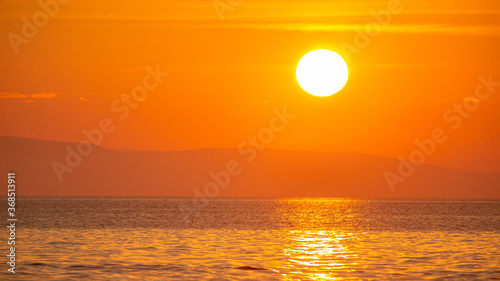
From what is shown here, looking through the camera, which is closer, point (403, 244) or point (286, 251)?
point (286, 251)

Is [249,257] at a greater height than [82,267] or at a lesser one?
greater

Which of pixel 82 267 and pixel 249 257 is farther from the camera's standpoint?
pixel 249 257

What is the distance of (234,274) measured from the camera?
35.1 metres

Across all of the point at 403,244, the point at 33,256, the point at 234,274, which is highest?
the point at 403,244

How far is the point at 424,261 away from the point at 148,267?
51.2 ft

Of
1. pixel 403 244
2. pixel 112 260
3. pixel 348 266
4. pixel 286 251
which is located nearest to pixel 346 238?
pixel 403 244

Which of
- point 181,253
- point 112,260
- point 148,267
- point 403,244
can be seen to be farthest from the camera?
point 403,244

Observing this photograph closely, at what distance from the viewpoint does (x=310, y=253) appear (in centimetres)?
4491

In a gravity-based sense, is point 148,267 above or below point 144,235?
below

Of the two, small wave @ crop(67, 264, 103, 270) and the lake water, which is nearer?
the lake water

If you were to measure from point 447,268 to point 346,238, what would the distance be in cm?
2122

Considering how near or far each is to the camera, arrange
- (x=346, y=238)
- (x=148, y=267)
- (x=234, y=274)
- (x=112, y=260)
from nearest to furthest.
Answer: (x=234, y=274) → (x=148, y=267) → (x=112, y=260) → (x=346, y=238)

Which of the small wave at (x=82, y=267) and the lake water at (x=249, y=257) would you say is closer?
the lake water at (x=249, y=257)

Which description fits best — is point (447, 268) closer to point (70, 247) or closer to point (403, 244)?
point (403, 244)
